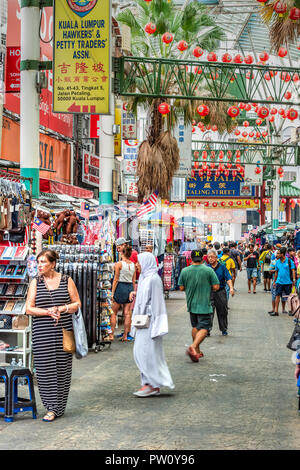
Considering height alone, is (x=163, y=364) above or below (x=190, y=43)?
below

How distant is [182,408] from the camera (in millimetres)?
8266

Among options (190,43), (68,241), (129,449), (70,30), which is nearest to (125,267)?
(68,241)

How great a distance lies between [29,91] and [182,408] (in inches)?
280

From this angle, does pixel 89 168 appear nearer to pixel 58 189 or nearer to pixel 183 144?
pixel 183 144

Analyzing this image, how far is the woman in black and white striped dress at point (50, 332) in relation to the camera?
7.59 metres

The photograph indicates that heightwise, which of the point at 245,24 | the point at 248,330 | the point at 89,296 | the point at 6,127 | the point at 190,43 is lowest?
the point at 248,330

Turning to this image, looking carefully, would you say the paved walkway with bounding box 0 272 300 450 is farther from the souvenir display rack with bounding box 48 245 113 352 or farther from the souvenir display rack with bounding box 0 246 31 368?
the souvenir display rack with bounding box 0 246 31 368

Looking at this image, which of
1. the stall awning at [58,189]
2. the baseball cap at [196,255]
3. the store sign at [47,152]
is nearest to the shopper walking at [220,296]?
the baseball cap at [196,255]

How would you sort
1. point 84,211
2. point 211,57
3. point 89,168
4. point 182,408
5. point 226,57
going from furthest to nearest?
1. point 89,168
2. point 226,57
3. point 211,57
4. point 84,211
5. point 182,408

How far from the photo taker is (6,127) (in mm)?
18562

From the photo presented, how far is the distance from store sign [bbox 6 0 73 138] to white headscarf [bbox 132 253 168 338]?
6.50 m

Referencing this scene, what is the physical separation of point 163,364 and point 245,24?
28981 millimetres

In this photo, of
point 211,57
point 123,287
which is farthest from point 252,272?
point 123,287
